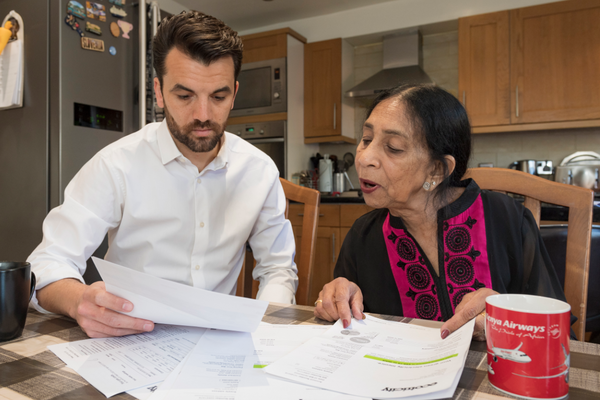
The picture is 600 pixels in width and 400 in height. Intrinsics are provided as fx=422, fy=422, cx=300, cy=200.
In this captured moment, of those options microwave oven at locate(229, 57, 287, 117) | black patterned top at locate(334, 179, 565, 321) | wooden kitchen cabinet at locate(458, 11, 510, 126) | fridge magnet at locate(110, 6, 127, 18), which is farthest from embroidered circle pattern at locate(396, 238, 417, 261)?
microwave oven at locate(229, 57, 287, 117)

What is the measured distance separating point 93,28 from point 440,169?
2.02m

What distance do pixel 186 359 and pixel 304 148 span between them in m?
3.63

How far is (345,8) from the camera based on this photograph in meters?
3.91

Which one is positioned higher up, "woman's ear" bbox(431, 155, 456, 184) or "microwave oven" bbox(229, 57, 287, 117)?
"microwave oven" bbox(229, 57, 287, 117)

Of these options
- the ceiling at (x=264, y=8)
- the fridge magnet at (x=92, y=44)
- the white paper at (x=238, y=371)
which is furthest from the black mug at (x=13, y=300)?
the ceiling at (x=264, y=8)

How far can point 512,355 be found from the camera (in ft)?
1.53

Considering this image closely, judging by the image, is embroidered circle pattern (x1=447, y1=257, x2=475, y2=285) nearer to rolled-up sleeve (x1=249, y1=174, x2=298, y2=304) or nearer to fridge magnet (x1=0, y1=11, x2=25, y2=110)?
rolled-up sleeve (x1=249, y1=174, x2=298, y2=304)

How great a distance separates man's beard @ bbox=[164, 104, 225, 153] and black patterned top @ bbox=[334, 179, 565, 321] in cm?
53

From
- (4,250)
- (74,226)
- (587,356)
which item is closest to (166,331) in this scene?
(74,226)

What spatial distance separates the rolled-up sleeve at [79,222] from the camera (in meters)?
0.93

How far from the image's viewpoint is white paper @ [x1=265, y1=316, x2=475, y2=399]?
0.48 metres

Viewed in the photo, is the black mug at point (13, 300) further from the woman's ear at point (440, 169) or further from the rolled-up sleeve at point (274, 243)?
the woman's ear at point (440, 169)

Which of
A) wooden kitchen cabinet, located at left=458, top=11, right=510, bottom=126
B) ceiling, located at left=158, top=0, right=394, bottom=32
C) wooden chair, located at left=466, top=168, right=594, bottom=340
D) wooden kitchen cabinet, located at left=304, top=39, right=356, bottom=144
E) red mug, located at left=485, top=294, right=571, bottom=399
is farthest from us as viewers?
wooden kitchen cabinet, located at left=304, top=39, right=356, bottom=144

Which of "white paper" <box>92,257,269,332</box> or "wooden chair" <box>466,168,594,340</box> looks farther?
"wooden chair" <box>466,168,594,340</box>
